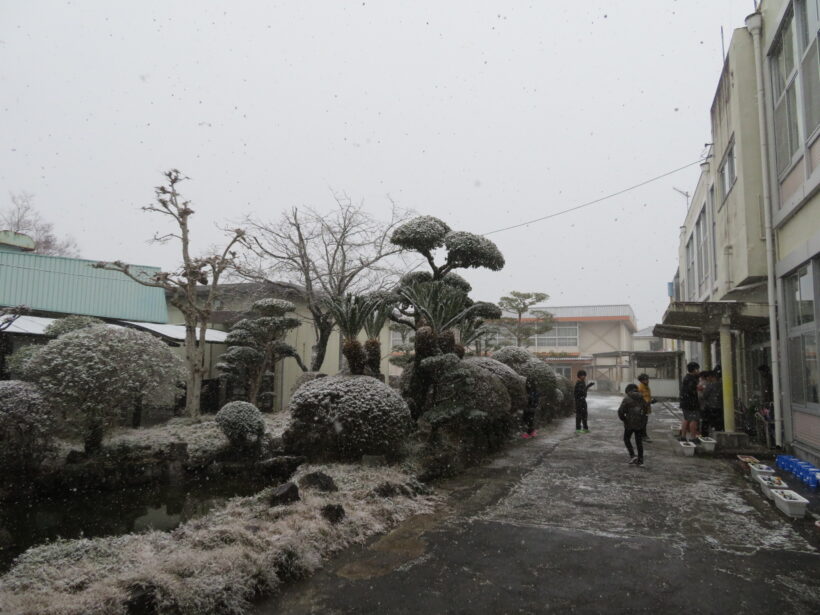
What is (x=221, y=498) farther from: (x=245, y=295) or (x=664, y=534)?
(x=245, y=295)

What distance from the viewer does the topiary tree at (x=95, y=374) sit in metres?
7.43

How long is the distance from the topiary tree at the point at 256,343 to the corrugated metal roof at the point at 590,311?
28793 mm

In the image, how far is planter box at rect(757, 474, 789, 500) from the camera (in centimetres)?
592

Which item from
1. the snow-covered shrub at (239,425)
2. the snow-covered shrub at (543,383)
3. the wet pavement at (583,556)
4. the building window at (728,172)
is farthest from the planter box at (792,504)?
the snow-covered shrub at (543,383)

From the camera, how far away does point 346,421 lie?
7.17 m

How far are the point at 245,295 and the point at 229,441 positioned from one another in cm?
1105

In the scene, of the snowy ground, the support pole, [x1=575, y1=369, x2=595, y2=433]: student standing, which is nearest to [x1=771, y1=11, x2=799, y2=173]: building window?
the support pole

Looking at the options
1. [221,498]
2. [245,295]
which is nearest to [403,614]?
[221,498]

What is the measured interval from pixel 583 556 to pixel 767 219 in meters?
7.55

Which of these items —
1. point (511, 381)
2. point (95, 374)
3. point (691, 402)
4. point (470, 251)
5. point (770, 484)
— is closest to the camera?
point (770, 484)

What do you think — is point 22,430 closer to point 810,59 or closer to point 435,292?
point 435,292

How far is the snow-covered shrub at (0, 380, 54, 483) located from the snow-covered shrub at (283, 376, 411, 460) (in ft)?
10.6

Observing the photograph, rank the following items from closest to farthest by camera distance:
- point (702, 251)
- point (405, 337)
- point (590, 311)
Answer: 1. point (702, 251)
2. point (405, 337)
3. point (590, 311)

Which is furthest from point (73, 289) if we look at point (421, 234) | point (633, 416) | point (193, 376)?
point (633, 416)
